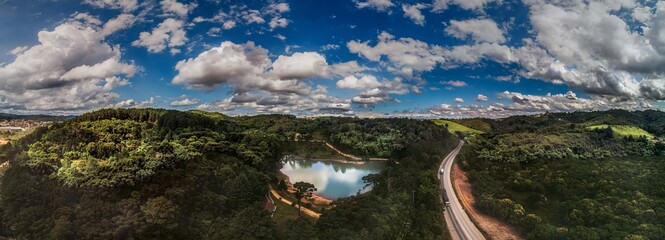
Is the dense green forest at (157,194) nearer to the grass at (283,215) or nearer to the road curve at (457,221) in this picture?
the grass at (283,215)

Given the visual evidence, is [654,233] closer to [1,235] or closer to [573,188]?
[573,188]

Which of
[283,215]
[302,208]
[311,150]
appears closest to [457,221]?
[302,208]

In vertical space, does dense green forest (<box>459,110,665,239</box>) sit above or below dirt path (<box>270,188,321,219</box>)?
above

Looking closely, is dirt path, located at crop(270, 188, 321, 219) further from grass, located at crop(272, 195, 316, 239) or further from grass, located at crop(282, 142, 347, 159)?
grass, located at crop(282, 142, 347, 159)

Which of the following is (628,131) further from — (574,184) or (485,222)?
(485,222)

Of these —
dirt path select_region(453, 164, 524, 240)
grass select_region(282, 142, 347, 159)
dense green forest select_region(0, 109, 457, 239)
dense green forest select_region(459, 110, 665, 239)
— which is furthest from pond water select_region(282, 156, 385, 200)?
dense green forest select_region(459, 110, 665, 239)
